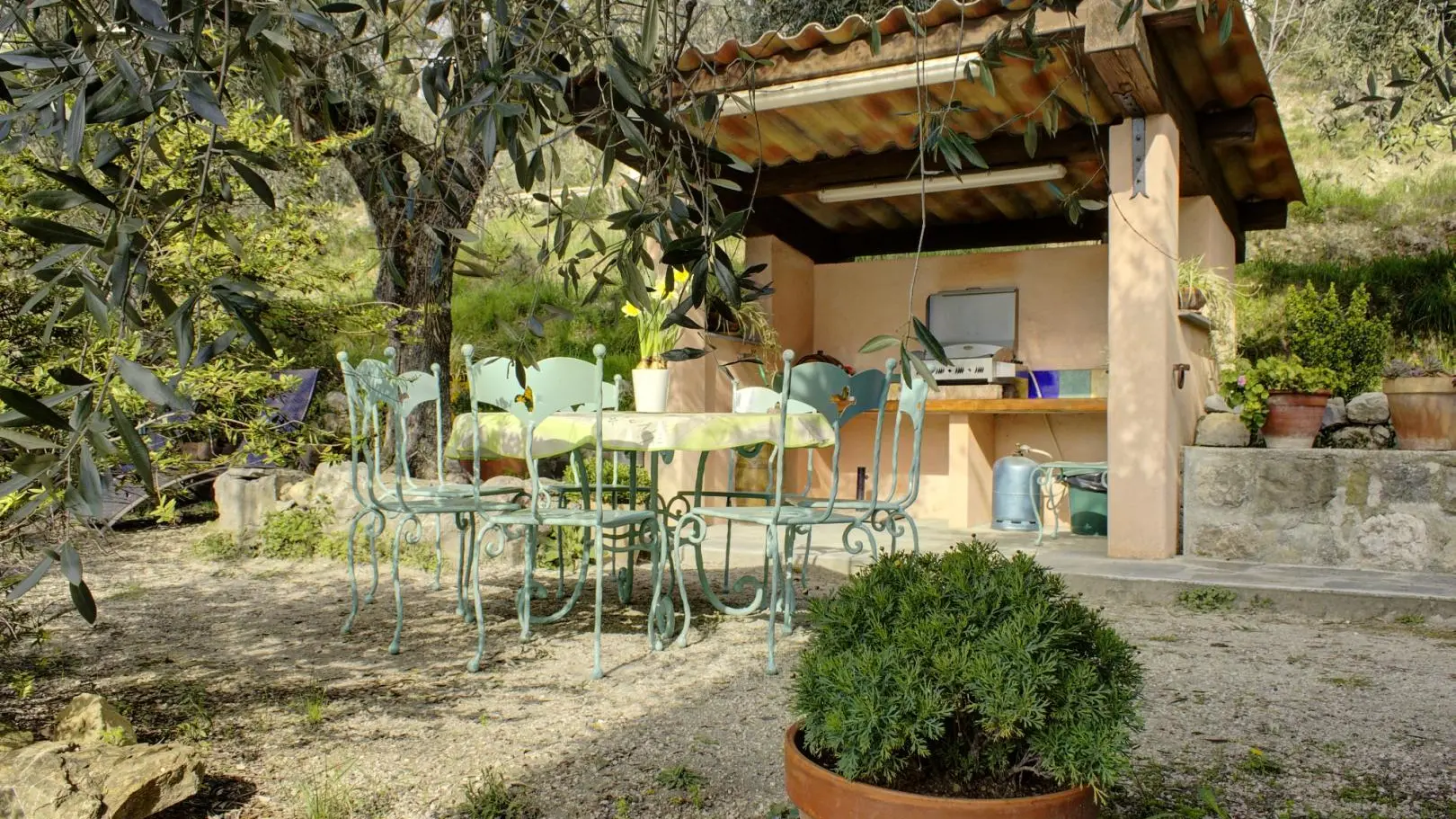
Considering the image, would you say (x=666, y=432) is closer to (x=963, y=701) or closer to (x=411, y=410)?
(x=411, y=410)

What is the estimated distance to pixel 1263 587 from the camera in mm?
4570

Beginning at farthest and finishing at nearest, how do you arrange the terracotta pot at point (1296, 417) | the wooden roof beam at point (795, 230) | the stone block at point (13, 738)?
the wooden roof beam at point (795, 230) < the terracotta pot at point (1296, 417) < the stone block at point (13, 738)

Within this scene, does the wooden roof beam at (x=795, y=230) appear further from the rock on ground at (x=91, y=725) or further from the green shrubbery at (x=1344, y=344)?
the rock on ground at (x=91, y=725)

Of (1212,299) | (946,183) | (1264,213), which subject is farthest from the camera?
(1264,213)

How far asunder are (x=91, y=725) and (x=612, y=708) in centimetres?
136

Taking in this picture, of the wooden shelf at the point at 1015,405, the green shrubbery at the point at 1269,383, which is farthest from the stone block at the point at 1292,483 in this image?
the wooden shelf at the point at 1015,405

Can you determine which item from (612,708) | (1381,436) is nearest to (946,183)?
(1381,436)

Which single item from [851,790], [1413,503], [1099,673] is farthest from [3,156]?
[1413,503]

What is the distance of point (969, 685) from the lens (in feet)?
5.58

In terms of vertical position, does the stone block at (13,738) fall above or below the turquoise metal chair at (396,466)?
below

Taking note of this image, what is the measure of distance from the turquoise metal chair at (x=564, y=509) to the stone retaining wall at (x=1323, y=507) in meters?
2.96

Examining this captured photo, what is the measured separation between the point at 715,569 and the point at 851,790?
4.10 meters

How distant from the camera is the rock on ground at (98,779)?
200cm

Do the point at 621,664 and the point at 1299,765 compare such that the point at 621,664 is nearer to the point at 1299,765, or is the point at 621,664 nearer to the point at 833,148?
the point at 1299,765
